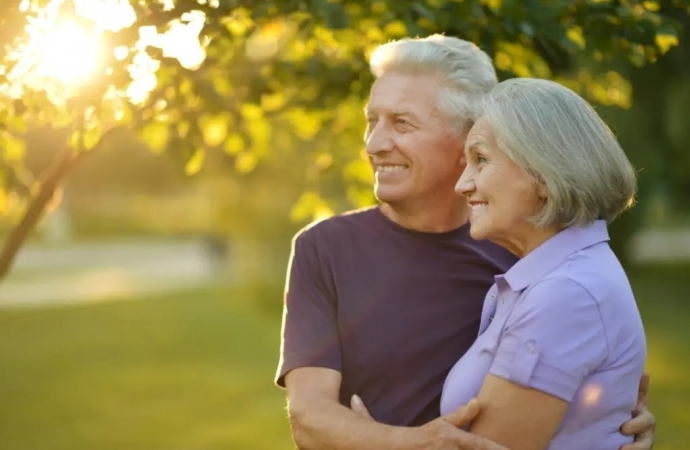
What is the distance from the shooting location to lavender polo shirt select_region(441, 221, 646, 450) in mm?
2443

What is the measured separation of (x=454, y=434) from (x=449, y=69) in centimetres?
113

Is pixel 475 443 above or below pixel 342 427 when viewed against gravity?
above

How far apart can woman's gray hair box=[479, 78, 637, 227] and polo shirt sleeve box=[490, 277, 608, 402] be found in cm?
22

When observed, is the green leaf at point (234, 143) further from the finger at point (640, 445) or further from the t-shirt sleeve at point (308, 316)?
the finger at point (640, 445)

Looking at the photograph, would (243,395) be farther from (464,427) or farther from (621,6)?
(464,427)

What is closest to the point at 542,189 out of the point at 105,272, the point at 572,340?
the point at 572,340

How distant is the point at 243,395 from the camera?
11.5 metres

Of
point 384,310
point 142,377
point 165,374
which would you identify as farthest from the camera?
point 165,374

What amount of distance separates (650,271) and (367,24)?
2094 centimetres

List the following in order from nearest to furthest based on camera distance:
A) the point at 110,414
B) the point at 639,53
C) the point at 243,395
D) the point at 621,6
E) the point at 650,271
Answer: the point at 621,6, the point at 639,53, the point at 110,414, the point at 243,395, the point at 650,271

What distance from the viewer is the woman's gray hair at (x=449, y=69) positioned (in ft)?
A: 10.6

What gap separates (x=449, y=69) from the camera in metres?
3.25

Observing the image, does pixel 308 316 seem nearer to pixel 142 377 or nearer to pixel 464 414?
pixel 464 414

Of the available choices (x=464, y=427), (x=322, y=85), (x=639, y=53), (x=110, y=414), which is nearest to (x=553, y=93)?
(x=464, y=427)
